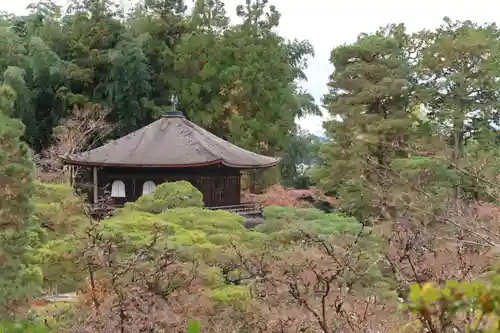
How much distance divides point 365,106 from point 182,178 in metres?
5.98

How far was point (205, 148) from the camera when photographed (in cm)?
1869

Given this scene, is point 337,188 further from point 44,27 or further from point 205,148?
point 44,27

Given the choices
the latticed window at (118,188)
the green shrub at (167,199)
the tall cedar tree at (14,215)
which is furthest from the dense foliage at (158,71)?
the tall cedar tree at (14,215)

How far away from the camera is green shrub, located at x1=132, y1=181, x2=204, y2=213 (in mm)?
13117

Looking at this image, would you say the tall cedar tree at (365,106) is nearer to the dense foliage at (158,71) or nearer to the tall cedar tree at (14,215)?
the dense foliage at (158,71)

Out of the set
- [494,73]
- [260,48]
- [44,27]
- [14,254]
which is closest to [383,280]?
[14,254]

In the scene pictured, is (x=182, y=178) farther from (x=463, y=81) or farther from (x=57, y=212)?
(x=463, y=81)

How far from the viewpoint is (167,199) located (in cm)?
1323

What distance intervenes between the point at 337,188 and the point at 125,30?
12.0 metres

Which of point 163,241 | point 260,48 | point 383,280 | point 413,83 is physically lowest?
point 383,280

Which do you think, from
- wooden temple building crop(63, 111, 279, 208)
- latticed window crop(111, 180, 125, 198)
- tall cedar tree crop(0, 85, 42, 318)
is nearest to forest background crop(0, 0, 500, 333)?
tall cedar tree crop(0, 85, 42, 318)

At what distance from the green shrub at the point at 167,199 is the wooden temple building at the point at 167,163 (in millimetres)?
4228

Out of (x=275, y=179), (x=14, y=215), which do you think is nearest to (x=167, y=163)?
(x=275, y=179)

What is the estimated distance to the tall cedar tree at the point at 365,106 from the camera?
62.0ft
